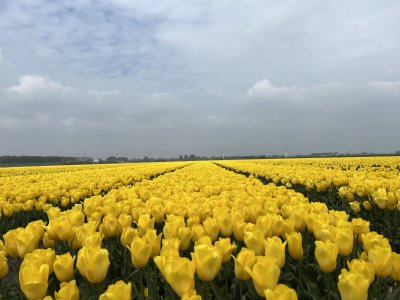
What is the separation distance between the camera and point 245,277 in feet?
A: 6.25

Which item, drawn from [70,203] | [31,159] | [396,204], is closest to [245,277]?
[396,204]

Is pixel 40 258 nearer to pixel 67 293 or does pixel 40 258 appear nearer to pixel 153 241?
pixel 67 293

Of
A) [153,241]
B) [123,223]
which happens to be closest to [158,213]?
[123,223]

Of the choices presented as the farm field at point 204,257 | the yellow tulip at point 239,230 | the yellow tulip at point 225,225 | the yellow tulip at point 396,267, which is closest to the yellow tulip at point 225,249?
the farm field at point 204,257

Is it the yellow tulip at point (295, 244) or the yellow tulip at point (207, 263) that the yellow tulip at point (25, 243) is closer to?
the yellow tulip at point (207, 263)

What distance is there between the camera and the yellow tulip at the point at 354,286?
1.53m

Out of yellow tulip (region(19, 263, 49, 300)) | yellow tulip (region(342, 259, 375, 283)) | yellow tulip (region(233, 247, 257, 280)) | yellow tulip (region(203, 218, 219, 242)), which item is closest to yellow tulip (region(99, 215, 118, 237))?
yellow tulip (region(203, 218, 219, 242))

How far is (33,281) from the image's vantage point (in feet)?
5.73

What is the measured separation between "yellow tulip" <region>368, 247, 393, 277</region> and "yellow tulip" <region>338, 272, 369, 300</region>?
402 millimetres

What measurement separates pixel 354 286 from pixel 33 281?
1.45 metres

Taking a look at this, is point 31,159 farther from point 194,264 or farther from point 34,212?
point 194,264

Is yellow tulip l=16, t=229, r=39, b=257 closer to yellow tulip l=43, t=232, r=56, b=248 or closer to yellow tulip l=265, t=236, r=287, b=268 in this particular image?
yellow tulip l=43, t=232, r=56, b=248

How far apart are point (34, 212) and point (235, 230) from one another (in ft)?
17.3

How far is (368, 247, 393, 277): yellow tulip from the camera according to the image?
188cm
